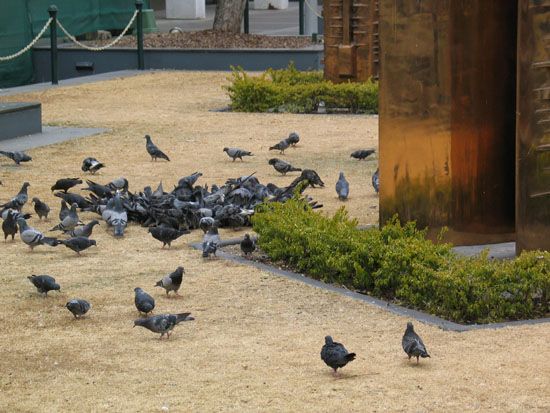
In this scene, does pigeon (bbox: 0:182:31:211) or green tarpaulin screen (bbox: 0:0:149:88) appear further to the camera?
green tarpaulin screen (bbox: 0:0:149:88)

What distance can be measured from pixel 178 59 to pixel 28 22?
3.32m

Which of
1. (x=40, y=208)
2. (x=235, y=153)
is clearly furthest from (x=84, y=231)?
(x=235, y=153)

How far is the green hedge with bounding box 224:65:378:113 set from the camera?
2142 cm

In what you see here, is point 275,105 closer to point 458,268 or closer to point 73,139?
point 73,139

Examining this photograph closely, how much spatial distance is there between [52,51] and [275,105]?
624cm

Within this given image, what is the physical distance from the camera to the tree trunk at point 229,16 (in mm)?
31734

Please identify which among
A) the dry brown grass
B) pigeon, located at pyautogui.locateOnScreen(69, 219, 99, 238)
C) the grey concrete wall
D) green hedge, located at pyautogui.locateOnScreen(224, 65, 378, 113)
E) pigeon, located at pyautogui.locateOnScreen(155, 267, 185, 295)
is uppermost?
the grey concrete wall

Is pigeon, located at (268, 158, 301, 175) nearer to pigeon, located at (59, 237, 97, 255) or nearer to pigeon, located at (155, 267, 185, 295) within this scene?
pigeon, located at (59, 237, 97, 255)

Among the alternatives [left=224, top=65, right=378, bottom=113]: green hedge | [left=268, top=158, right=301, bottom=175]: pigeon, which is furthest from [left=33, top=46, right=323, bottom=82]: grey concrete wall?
[left=268, top=158, right=301, bottom=175]: pigeon

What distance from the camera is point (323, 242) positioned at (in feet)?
34.2

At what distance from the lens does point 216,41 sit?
99.4 ft

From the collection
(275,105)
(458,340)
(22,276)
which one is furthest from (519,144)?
(275,105)

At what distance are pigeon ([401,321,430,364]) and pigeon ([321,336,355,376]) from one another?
1.28ft

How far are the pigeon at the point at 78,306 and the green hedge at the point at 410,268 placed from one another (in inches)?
76.2
